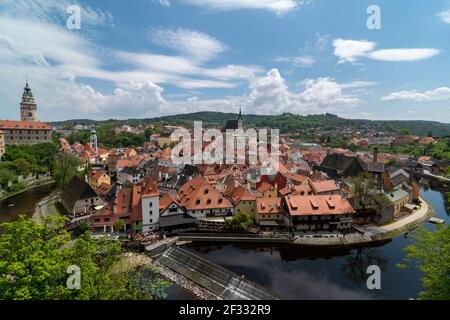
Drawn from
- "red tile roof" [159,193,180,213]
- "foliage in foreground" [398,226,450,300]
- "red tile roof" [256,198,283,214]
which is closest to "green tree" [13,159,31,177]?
"red tile roof" [159,193,180,213]

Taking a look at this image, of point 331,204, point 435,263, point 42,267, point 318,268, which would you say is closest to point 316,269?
point 318,268

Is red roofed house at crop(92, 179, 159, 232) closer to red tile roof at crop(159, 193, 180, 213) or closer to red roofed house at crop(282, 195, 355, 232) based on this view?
red tile roof at crop(159, 193, 180, 213)

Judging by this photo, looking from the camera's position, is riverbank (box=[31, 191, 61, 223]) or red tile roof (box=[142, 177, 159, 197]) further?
riverbank (box=[31, 191, 61, 223])

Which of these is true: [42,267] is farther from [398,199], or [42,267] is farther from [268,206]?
[398,199]
